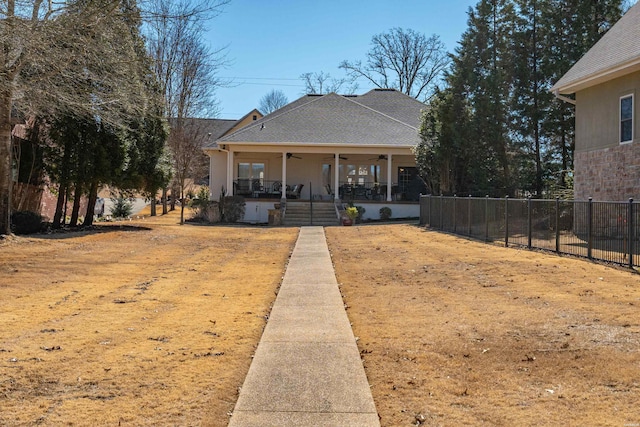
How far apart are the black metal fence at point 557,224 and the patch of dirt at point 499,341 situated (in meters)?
0.67

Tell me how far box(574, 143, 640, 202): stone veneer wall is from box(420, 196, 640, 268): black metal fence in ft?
9.42

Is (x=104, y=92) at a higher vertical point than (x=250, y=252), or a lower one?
higher

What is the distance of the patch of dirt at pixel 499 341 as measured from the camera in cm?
408

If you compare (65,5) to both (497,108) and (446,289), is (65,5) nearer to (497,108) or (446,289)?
(446,289)

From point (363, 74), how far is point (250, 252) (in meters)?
42.9

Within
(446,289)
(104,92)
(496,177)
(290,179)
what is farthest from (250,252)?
(290,179)

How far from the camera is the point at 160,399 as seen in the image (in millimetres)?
4180

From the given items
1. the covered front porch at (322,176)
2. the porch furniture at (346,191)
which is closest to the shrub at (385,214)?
the covered front porch at (322,176)

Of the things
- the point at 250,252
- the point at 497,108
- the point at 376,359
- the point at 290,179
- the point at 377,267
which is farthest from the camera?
the point at 290,179

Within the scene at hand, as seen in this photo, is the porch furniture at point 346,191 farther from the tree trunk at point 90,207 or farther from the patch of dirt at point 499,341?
the patch of dirt at point 499,341

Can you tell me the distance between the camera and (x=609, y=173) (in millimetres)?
16703

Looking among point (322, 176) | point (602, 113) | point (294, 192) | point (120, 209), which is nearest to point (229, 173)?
point (294, 192)

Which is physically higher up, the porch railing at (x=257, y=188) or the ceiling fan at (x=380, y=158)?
the ceiling fan at (x=380, y=158)

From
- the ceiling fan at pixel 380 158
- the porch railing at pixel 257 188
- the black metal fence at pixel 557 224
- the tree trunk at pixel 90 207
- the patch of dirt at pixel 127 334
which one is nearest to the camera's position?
the patch of dirt at pixel 127 334
